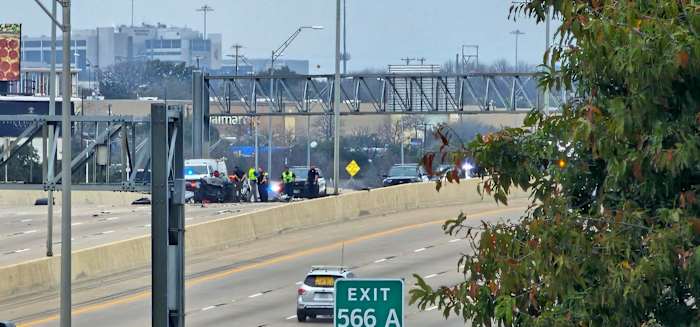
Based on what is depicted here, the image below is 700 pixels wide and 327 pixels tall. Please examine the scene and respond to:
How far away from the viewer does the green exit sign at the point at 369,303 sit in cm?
1253

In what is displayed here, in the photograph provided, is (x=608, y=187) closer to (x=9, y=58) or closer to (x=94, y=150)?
(x=94, y=150)

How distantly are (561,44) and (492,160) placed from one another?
3.87 feet

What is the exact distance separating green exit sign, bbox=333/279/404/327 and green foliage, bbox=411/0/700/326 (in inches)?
22.3

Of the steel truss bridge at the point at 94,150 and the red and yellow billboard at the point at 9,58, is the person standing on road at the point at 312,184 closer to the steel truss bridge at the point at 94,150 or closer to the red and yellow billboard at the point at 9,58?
the red and yellow billboard at the point at 9,58

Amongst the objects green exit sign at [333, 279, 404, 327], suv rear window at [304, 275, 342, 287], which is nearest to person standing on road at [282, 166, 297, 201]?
suv rear window at [304, 275, 342, 287]

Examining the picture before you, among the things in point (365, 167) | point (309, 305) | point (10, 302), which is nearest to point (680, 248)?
point (309, 305)

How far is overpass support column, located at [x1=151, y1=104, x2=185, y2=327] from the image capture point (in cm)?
2291

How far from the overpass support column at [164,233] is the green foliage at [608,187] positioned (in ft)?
37.4

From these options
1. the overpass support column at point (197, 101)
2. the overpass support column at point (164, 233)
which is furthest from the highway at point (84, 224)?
the overpass support column at point (164, 233)

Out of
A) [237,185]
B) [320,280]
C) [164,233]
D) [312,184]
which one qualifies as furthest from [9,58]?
[164,233]

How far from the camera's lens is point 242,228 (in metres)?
49.8

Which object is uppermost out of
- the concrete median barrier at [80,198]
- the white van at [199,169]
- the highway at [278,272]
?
the white van at [199,169]

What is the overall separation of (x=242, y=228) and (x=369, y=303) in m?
37.4

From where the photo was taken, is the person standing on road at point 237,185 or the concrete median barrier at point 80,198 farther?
the concrete median barrier at point 80,198
